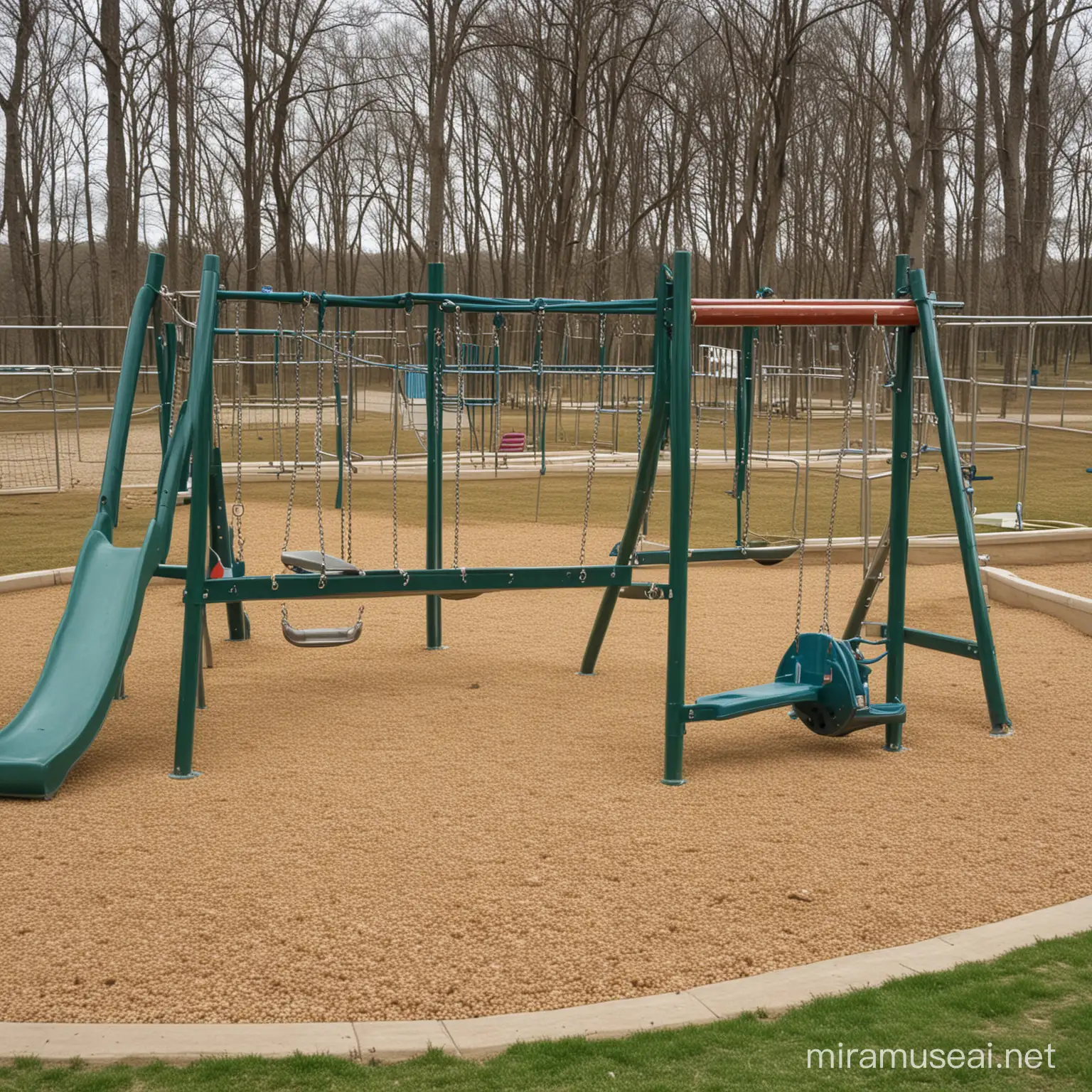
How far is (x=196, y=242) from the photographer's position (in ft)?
165

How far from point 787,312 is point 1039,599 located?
184 inches

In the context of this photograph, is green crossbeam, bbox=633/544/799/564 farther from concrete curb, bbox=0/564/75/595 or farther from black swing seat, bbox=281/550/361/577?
concrete curb, bbox=0/564/75/595

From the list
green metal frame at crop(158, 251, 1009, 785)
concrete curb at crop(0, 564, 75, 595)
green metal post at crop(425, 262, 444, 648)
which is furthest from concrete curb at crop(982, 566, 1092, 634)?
concrete curb at crop(0, 564, 75, 595)

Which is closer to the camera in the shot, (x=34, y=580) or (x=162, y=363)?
(x=162, y=363)

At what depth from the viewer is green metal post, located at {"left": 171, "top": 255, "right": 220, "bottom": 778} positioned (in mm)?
5383

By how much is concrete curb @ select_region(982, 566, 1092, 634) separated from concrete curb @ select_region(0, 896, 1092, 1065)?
221 inches

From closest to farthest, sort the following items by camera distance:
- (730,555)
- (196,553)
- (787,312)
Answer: (196,553) < (787,312) < (730,555)

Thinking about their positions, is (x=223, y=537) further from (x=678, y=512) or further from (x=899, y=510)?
(x=899, y=510)

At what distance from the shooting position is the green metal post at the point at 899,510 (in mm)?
5973

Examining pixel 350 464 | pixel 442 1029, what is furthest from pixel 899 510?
pixel 442 1029

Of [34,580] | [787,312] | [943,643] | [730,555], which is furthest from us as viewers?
[34,580]

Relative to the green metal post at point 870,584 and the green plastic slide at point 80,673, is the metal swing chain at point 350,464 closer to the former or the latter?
the green plastic slide at point 80,673

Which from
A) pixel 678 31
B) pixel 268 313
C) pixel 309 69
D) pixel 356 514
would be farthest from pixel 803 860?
pixel 268 313

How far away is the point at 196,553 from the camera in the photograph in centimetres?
545
